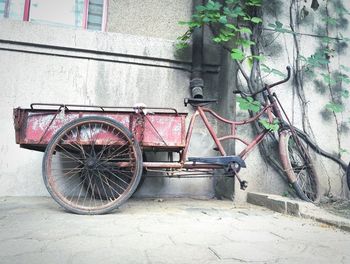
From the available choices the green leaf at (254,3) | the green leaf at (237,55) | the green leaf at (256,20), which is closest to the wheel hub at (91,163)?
the green leaf at (237,55)

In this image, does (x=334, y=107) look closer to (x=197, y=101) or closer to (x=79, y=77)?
(x=197, y=101)

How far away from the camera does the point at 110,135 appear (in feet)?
10.2

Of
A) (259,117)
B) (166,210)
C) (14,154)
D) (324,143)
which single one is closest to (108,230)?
(166,210)

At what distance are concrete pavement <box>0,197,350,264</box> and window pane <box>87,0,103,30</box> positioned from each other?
2.66 m

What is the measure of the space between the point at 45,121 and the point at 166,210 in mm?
1530

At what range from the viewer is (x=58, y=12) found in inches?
173

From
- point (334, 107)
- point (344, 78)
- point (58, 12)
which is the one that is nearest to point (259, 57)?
point (334, 107)

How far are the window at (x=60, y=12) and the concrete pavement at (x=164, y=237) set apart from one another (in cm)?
259

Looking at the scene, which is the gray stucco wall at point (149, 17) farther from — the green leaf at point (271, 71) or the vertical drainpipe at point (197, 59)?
the green leaf at point (271, 71)

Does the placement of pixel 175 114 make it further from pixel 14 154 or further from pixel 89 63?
pixel 14 154

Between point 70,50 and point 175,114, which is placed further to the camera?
point 70,50

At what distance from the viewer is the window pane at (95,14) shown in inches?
176

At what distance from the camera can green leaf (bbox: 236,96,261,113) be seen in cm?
387

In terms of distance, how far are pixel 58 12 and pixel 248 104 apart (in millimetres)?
2960
